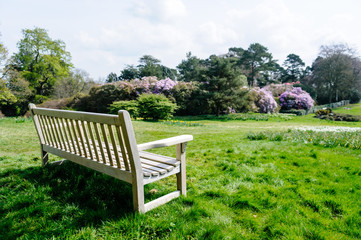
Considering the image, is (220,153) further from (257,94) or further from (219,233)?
(257,94)

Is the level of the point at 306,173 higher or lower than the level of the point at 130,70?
lower

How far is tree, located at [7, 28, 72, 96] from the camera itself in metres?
29.3

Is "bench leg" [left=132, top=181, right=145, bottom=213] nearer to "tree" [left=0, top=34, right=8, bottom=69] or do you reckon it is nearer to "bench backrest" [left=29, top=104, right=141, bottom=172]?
"bench backrest" [left=29, top=104, right=141, bottom=172]

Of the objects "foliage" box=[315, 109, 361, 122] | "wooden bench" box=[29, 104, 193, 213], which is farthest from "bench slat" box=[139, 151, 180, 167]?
"foliage" box=[315, 109, 361, 122]

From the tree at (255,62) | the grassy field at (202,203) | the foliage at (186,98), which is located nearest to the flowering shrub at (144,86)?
the foliage at (186,98)

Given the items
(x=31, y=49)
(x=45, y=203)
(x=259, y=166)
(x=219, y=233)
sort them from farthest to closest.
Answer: (x=31, y=49), (x=259, y=166), (x=45, y=203), (x=219, y=233)

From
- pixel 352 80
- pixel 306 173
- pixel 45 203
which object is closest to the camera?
pixel 45 203

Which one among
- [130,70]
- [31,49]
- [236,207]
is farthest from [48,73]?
[236,207]

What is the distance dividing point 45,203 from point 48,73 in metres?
34.0

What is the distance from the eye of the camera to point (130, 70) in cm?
4203

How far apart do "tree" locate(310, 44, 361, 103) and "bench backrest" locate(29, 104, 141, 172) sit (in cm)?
3707

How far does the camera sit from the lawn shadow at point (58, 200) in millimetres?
1991

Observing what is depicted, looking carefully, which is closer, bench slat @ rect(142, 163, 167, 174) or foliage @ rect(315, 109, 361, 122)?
bench slat @ rect(142, 163, 167, 174)

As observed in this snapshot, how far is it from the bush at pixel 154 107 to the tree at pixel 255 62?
2905 cm
